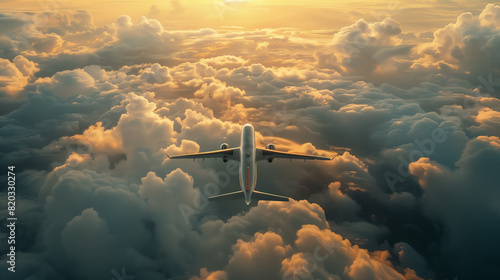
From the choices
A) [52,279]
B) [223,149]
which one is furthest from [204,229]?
[223,149]

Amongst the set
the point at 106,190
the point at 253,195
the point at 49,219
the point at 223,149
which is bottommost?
the point at 49,219

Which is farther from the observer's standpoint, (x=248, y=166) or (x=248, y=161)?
(x=248, y=161)

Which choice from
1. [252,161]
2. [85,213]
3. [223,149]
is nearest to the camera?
Result: [252,161]

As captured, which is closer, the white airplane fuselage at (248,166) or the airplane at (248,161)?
the airplane at (248,161)

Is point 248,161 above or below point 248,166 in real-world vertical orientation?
above

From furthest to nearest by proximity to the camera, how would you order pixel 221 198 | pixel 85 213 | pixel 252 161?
pixel 85 213
pixel 252 161
pixel 221 198

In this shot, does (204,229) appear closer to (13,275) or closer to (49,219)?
(49,219)

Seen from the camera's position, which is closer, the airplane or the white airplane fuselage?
the airplane

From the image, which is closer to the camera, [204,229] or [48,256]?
[48,256]
